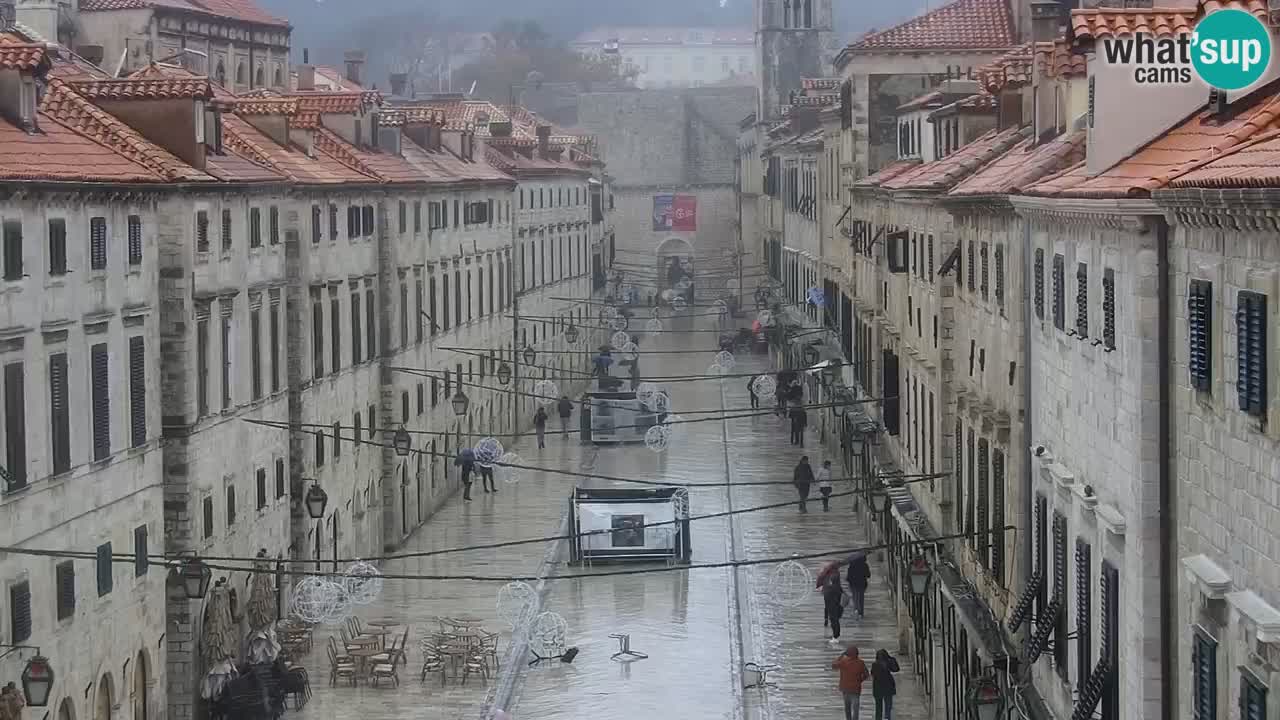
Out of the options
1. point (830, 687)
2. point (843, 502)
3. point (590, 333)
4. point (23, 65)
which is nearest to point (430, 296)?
point (843, 502)

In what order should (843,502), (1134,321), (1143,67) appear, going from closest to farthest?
(1134,321) → (1143,67) → (843,502)

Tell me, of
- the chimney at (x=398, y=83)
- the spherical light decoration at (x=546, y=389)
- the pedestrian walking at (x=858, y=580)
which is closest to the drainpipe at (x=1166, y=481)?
the pedestrian walking at (x=858, y=580)

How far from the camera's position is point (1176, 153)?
17.5 metres

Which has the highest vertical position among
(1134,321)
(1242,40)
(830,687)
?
(1242,40)

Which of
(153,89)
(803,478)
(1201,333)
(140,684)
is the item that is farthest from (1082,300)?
(803,478)

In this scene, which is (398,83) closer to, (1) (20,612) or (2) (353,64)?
(2) (353,64)

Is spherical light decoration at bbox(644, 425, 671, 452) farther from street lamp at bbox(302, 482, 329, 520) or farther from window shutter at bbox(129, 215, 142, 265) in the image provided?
window shutter at bbox(129, 215, 142, 265)

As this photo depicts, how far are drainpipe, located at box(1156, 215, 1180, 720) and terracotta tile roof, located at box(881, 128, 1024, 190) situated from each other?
1550cm

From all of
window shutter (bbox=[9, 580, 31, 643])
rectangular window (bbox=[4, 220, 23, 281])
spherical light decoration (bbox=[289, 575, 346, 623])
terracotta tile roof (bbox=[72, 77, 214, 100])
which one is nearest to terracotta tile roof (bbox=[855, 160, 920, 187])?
spherical light decoration (bbox=[289, 575, 346, 623])

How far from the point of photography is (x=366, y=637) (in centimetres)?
3934

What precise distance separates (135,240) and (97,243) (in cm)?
196

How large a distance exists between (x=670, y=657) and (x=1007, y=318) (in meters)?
14.0

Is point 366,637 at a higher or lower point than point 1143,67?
lower

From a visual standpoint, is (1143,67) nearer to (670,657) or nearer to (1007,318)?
(1007,318)
